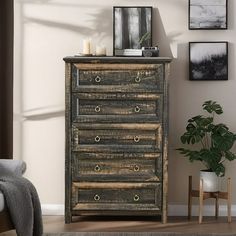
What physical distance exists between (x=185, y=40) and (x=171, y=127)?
773 mm

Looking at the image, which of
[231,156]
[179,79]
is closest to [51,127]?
[179,79]

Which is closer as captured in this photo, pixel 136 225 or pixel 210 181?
pixel 136 225

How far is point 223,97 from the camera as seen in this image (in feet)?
20.8

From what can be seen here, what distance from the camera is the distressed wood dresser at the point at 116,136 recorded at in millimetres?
5875

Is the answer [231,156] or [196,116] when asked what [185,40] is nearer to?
[196,116]

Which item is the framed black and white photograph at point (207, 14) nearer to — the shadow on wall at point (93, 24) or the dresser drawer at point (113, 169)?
the shadow on wall at point (93, 24)

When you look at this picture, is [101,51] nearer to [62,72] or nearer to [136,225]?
[62,72]

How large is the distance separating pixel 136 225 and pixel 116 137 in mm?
734

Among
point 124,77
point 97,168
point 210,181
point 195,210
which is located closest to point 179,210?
point 195,210

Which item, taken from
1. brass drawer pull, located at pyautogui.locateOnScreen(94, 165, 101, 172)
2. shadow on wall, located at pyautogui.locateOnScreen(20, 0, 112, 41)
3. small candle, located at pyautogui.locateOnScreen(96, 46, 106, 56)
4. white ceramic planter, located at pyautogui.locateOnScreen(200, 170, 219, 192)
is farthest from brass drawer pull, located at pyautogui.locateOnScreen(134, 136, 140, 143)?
shadow on wall, located at pyautogui.locateOnScreen(20, 0, 112, 41)

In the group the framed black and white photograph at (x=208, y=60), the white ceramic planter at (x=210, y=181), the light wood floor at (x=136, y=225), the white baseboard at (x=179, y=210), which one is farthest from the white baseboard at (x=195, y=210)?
the framed black and white photograph at (x=208, y=60)

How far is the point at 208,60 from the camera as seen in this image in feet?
20.7

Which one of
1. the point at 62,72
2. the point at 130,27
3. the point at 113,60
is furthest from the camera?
the point at 62,72

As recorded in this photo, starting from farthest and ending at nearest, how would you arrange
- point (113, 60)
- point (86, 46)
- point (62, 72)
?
point (62, 72)
point (86, 46)
point (113, 60)
